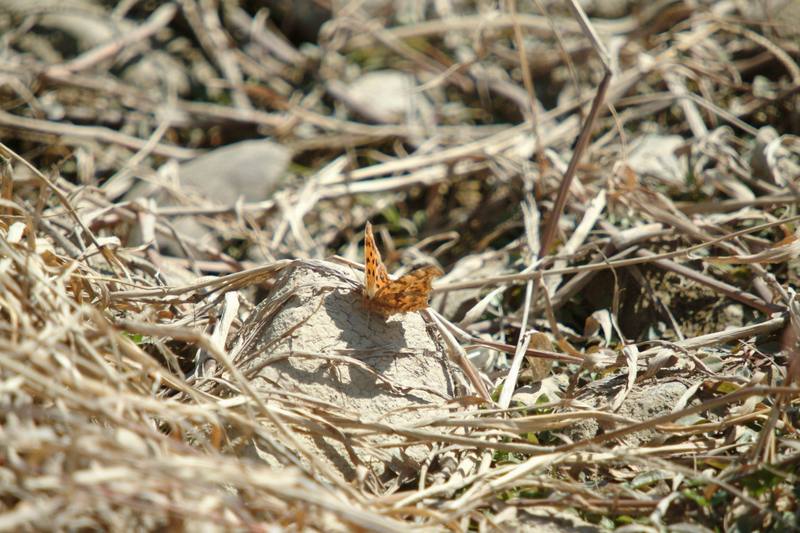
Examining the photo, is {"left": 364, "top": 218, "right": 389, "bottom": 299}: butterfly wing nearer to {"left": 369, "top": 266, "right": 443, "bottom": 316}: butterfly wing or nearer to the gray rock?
{"left": 369, "top": 266, "right": 443, "bottom": 316}: butterfly wing

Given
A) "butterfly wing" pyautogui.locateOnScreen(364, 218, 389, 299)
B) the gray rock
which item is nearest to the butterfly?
"butterfly wing" pyautogui.locateOnScreen(364, 218, 389, 299)

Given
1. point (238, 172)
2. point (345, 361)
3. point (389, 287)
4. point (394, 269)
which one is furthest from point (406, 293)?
point (238, 172)

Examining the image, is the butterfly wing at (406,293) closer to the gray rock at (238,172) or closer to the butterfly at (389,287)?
the butterfly at (389,287)

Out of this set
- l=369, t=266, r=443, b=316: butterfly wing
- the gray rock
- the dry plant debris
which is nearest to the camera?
the dry plant debris

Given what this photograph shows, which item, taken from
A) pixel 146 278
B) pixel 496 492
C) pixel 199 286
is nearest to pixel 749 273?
pixel 496 492

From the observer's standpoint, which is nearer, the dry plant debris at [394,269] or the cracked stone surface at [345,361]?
the dry plant debris at [394,269]

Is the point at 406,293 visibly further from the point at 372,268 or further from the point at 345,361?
the point at 345,361

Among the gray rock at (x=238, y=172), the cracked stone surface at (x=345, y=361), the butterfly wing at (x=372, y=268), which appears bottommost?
the cracked stone surface at (x=345, y=361)

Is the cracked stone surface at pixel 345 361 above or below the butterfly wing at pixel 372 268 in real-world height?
below

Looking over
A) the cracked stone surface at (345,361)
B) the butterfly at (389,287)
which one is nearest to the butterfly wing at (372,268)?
the butterfly at (389,287)
